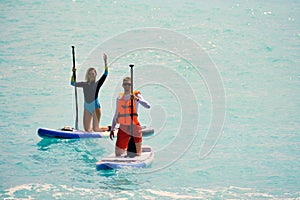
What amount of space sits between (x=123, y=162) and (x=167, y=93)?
588 cm

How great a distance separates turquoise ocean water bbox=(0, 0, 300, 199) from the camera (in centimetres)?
1079

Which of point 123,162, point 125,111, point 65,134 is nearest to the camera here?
point 123,162

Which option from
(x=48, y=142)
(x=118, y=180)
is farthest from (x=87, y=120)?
(x=118, y=180)

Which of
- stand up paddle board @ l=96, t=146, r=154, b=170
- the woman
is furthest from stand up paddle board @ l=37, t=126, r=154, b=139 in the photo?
stand up paddle board @ l=96, t=146, r=154, b=170

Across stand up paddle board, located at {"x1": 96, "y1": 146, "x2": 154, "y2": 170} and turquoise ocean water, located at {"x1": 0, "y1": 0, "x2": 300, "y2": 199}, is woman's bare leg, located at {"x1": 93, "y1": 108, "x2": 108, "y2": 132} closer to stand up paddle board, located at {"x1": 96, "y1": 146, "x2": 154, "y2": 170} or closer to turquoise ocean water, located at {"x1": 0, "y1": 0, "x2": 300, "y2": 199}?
turquoise ocean water, located at {"x1": 0, "y1": 0, "x2": 300, "y2": 199}

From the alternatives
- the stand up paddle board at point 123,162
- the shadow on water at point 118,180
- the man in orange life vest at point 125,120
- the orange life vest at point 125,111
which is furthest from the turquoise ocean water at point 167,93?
the orange life vest at point 125,111

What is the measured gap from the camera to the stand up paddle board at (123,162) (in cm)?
1077

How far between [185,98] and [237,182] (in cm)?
541

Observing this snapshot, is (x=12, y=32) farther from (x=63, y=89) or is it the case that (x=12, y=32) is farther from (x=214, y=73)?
(x=214, y=73)

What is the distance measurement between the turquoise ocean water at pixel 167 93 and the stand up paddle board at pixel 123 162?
13 centimetres

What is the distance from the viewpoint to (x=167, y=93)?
650 inches

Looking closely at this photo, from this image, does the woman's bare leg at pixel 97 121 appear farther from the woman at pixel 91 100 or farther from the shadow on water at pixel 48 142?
the shadow on water at pixel 48 142

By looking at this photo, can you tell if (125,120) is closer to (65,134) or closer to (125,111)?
(125,111)

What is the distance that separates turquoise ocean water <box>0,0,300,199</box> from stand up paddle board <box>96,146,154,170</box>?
0.13 metres
